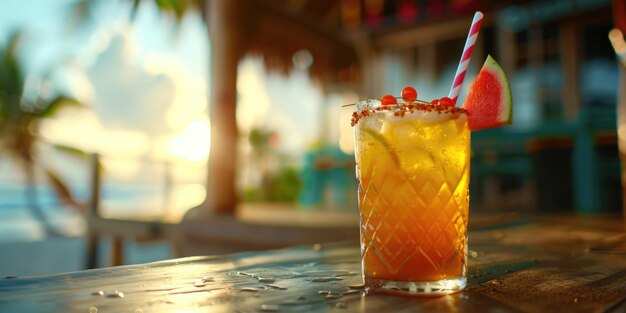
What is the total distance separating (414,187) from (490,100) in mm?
195

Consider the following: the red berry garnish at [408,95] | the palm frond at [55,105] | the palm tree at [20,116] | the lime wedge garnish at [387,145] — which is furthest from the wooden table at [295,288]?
the palm frond at [55,105]

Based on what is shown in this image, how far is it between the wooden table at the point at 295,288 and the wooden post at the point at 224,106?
3.47 meters

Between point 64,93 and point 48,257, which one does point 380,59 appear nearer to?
point 48,257

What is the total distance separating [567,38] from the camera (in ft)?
22.5

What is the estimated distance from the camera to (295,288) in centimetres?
70

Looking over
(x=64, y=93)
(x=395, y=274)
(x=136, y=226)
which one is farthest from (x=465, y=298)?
(x=64, y=93)

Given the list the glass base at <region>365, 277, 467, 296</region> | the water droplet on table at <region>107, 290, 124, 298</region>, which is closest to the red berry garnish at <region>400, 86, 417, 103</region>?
the glass base at <region>365, 277, 467, 296</region>

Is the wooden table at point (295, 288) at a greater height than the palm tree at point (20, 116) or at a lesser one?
lesser

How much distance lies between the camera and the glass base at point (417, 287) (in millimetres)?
699

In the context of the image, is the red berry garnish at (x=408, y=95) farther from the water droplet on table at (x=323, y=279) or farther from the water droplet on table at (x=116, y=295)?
the water droplet on table at (x=116, y=295)

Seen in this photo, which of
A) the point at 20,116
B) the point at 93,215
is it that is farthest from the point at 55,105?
the point at 93,215

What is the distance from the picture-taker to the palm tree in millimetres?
15859

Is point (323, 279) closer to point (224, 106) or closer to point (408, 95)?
point (408, 95)

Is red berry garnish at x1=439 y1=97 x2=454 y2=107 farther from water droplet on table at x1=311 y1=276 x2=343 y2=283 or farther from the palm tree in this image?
the palm tree
